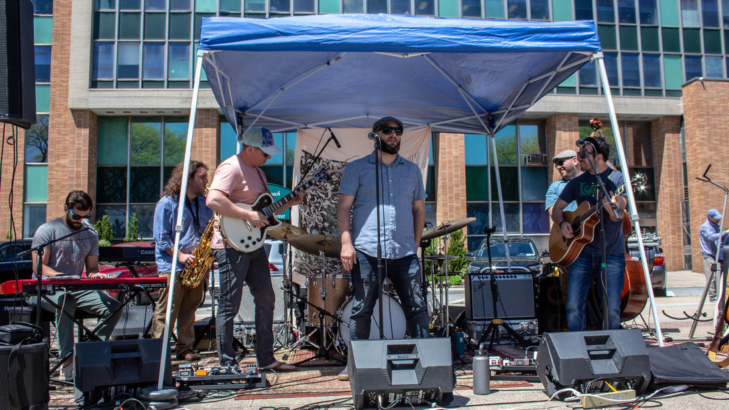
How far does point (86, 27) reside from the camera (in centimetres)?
1895

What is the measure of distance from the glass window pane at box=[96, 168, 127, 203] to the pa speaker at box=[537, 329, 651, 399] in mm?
18877

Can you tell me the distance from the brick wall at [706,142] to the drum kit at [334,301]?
61.9 feet

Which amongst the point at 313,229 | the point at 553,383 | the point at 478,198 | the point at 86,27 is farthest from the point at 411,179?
the point at 86,27

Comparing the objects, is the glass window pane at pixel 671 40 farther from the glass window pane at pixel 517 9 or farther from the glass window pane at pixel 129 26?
the glass window pane at pixel 129 26

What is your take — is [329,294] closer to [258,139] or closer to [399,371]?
[258,139]

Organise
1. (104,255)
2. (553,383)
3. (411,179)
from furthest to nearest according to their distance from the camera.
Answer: (104,255) < (411,179) < (553,383)

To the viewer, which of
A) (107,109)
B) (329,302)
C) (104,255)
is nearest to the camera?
(329,302)

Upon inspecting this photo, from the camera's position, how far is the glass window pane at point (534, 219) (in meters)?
20.6

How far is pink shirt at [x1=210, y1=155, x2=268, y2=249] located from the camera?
14.4 feet

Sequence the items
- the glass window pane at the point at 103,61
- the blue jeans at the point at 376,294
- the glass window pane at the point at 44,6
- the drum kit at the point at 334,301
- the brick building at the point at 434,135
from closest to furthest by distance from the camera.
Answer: the blue jeans at the point at 376,294, the drum kit at the point at 334,301, the brick building at the point at 434,135, the glass window pane at the point at 103,61, the glass window pane at the point at 44,6

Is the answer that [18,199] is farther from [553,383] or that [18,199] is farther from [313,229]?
[553,383]

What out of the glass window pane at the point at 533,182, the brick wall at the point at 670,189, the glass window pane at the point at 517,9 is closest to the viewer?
the glass window pane at the point at 517,9

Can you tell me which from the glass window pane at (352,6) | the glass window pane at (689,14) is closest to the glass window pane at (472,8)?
the glass window pane at (352,6)

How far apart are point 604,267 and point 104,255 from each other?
542cm
